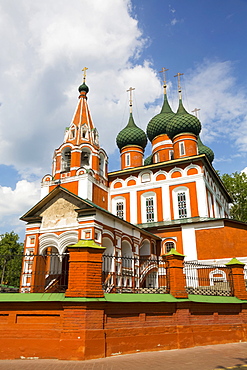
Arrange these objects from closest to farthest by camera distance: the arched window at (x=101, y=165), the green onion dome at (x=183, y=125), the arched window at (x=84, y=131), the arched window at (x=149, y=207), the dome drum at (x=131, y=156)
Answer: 1. the arched window at (x=84, y=131)
2. the arched window at (x=149, y=207)
3. the arched window at (x=101, y=165)
4. the green onion dome at (x=183, y=125)
5. the dome drum at (x=131, y=156)

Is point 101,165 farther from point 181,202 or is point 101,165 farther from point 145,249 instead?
point 145,249

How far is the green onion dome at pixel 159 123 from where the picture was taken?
27359mm

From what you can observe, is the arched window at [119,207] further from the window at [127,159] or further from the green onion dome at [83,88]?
the green onion dome at [83,88]

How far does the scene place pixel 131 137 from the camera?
27.0 m

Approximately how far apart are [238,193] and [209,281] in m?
20.8

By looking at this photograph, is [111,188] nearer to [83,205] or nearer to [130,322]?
[83,205]

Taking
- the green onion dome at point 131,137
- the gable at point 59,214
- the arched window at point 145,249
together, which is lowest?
the arched window at point 145,249

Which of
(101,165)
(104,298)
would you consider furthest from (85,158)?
(104,298)

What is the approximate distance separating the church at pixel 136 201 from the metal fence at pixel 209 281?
115 cm

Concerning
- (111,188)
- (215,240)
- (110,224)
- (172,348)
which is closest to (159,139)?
(111,188)

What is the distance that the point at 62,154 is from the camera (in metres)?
21.0

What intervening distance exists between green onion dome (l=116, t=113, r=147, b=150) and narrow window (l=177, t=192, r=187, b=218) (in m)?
7.62

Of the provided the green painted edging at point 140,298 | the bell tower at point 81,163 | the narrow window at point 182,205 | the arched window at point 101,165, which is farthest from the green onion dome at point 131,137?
the green painted edging at point 140,298

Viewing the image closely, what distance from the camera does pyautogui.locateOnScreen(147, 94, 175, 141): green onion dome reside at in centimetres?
2736
